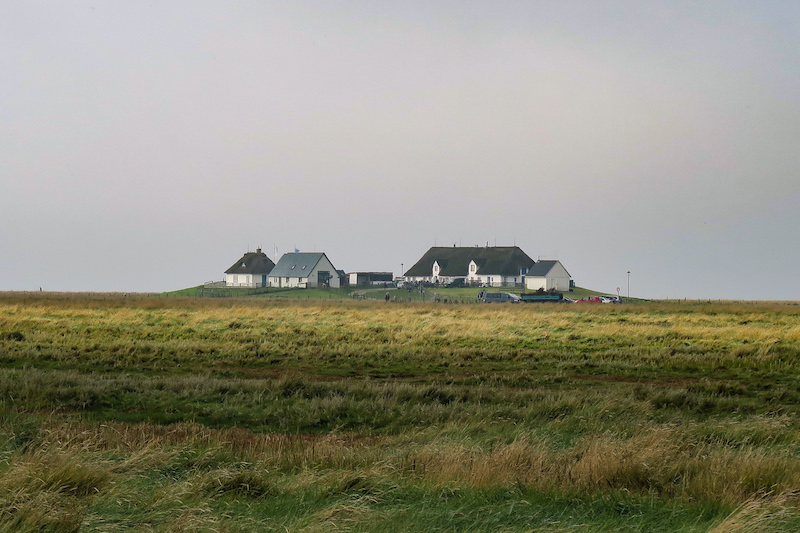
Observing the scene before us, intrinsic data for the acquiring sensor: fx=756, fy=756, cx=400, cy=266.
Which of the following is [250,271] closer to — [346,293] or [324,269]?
[324,269]

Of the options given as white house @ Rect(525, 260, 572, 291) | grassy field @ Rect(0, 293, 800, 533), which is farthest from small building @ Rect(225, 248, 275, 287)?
grassy field @ Rect(0, 293, 800, 533)

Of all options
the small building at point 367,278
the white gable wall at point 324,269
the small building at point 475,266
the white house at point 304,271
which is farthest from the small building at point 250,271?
the small building at point 475,266

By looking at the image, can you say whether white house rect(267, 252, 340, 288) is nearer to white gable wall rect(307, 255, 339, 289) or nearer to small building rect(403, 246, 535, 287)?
white gable wall rect(307, 255, 339, 289)

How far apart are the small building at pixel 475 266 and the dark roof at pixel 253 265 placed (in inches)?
882

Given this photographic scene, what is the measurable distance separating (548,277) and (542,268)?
1.98 meters

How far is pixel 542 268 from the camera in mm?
105812

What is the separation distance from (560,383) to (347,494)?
13.4 metres

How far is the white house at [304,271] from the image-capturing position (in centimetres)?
10800

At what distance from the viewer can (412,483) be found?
794 centimetres

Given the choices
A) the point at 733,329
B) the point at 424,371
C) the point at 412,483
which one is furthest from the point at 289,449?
the point at 733,329

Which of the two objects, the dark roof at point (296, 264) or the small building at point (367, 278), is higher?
the dark roof at point (296, 264)

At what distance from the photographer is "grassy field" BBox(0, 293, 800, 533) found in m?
6.92

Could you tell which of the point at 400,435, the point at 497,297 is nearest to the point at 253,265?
the point at 497,297

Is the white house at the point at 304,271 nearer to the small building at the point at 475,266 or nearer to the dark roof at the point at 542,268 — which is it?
the small building at the point at 475,266
